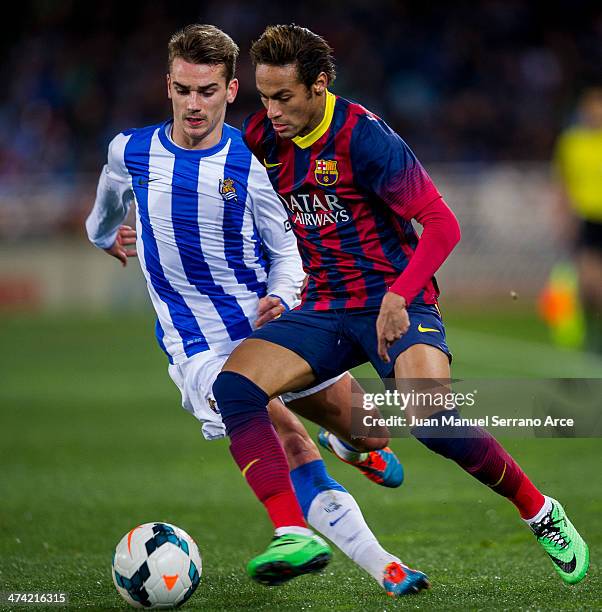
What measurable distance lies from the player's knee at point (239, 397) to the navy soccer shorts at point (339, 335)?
227 mm

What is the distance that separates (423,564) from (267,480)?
1160 millimetres

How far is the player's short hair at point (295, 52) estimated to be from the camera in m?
4.20

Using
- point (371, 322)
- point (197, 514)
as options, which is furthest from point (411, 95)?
point (371, 322)

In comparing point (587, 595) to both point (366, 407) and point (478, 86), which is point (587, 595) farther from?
point (478, 86)

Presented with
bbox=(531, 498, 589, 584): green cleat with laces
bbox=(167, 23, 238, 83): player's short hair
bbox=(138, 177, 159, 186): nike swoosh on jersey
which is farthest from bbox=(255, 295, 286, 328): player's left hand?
bbox=(531, 498, 589, 584): green cleat with laces

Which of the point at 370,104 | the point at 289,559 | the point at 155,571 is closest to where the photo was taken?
the point at 289,559

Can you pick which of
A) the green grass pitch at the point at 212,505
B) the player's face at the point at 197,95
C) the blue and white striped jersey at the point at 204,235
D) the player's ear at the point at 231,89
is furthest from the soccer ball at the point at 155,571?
the player's ear at the point at 231,89

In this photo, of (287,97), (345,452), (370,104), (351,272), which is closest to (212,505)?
(345,452)

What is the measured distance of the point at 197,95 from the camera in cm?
471

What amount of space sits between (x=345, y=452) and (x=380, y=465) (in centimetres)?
20

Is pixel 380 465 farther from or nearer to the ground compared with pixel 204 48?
nearer to the ground

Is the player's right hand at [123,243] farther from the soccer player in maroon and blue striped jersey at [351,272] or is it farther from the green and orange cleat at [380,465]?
the green and orange cleat at [380,465]

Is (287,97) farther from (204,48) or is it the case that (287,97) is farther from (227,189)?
(227,189)

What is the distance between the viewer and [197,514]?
6.22m
